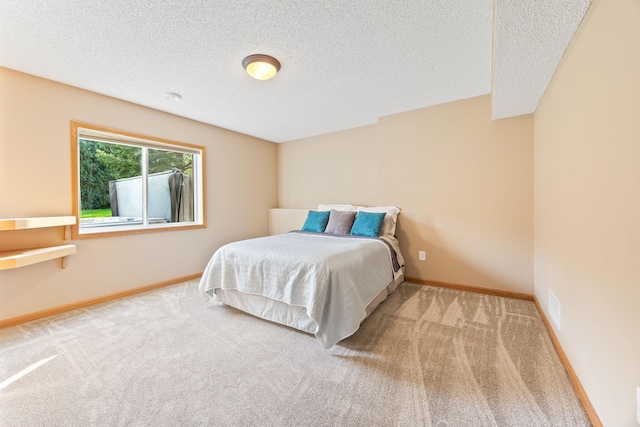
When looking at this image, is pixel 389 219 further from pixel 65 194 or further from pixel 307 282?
pixel 65 194

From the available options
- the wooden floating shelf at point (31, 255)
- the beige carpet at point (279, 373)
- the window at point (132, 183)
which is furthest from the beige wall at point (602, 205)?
the window at point (132, 183)

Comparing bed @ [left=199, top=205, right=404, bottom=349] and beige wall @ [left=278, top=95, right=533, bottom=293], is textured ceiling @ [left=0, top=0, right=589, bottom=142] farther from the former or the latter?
bed @ [left=199, top=205, right=404, bottom=349]

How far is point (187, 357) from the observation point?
1.74 m

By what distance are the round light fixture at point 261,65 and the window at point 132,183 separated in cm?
185

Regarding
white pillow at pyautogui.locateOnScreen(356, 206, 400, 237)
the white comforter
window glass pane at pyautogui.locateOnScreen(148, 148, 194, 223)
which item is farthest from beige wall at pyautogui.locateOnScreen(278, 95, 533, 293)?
window glass pane at pyautogui.locateOnScreen(148, 148, 194, 223)

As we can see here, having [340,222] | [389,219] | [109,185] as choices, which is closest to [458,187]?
[389,219]

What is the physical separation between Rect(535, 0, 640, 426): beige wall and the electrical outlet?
0.31 feet

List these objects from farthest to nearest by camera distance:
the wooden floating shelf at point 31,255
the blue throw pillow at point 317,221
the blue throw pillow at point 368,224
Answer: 1. the blue throw pillow at point 317,221
2. the blue throw pillow at point 368,224
3. the wooden floating shelf at point 31,255

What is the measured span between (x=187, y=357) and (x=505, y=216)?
3333 mm

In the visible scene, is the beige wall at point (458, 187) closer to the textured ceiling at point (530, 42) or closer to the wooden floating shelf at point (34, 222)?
the textured ceiling at point (530, 42)

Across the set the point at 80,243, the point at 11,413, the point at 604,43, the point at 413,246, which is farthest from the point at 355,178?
the point at 11,413

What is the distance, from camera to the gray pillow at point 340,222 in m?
3.27

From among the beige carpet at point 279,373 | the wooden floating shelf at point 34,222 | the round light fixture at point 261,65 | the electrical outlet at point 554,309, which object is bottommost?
the beige carpet at point 279,373

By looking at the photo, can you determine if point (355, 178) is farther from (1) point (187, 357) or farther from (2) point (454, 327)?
(1) point (187, 357)
